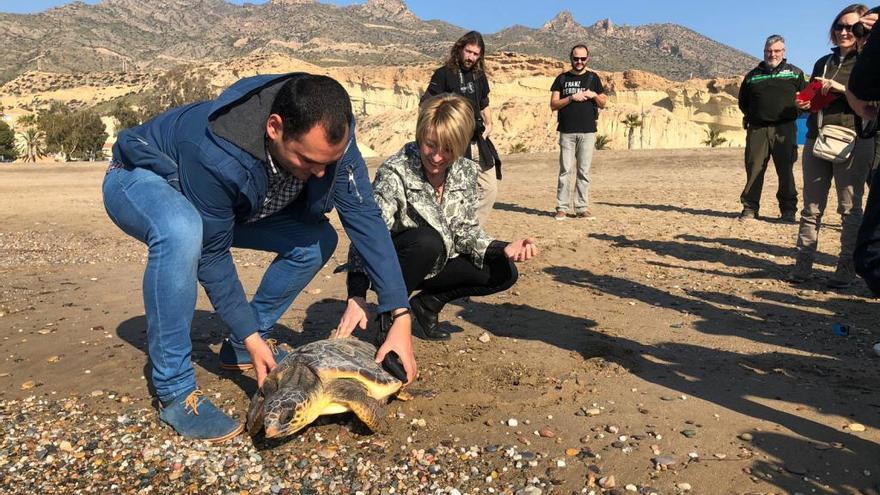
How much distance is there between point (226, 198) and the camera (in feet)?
8.97

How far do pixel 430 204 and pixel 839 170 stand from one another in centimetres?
361

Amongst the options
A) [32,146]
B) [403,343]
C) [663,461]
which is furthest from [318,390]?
[32,146]

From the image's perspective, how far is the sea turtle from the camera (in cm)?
269

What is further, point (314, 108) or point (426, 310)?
point (426, 310)

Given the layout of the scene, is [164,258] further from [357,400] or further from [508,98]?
[508,98]

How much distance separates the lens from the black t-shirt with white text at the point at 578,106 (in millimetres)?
8820

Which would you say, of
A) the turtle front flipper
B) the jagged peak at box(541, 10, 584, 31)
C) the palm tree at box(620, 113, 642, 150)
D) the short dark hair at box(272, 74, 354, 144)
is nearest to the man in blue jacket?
the short dark hair at box(272, 74, 354, 144)

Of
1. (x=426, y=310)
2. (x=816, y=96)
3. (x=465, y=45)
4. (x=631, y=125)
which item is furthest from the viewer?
(x=631, y=125)

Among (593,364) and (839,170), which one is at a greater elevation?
(839,170)

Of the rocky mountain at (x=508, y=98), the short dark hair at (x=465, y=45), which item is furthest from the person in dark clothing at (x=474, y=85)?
the rocky mountain at (x=508, y=98)

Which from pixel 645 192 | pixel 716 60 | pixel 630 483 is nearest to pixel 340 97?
pixel 630 483

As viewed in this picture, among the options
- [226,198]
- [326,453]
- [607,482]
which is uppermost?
[226,198]

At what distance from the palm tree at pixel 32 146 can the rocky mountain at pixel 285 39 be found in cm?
5490

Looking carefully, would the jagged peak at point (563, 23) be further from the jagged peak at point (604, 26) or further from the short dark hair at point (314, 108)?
the short dark hair at point (314, 108)
